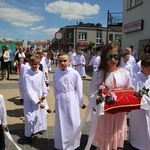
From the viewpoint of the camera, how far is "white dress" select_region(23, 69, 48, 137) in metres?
4.24

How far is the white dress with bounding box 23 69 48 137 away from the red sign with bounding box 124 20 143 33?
10.7m

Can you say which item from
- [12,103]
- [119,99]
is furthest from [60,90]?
[12,103]

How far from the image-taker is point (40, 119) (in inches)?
172

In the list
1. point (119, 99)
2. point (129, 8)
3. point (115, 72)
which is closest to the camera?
point (119, 99)

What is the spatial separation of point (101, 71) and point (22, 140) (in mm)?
2475

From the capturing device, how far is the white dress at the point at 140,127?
3503mm

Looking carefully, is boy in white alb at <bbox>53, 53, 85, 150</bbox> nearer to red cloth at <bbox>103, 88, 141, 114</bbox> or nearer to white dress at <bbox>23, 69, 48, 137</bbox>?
white dress at <bbox>23, 69, 48, 137</bbox>

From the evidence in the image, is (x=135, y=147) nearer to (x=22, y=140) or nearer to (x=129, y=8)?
(x=22, y=140)

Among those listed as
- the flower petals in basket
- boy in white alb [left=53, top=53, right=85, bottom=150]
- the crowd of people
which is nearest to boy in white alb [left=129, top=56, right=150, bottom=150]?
the crowd of people

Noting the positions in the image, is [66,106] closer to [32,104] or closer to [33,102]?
[33,102]

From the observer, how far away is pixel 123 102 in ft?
8.66

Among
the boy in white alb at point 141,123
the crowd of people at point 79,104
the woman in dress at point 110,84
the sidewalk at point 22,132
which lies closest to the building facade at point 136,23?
the sidewalk at point 22,132

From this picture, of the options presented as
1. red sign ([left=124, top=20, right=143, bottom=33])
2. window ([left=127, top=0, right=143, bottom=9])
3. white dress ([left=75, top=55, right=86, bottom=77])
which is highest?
window ([left=127, top=0, right=143, bottom=9])

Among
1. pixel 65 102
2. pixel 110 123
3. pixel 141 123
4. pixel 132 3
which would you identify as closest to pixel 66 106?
pixel 65 102
